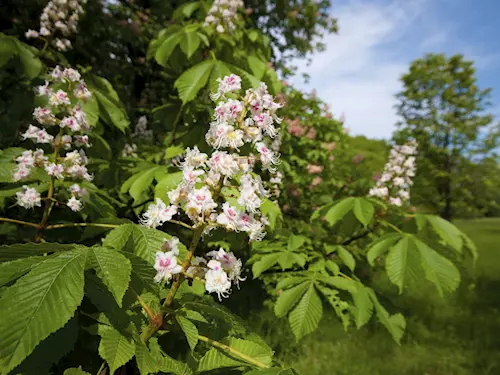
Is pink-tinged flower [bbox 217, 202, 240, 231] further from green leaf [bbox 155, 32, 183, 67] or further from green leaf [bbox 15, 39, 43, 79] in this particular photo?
green leaf [bbox 15, 39, 43, 79]

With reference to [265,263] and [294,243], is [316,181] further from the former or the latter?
[265,263]

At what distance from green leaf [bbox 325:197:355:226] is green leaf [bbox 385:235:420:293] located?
42 cm

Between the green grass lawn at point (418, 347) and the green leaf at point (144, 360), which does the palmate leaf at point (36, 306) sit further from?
the green grass lawn at point (418, 347)

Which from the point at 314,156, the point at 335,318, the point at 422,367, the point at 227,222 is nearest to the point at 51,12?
the point at 227,222

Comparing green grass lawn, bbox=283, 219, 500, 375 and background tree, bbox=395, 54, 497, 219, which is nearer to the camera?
green grass lawn, bbox=283, 219, 500, 375

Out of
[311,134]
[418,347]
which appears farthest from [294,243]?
[418,347]

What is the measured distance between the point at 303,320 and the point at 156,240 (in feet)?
3.85

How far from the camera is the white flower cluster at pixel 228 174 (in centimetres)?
108

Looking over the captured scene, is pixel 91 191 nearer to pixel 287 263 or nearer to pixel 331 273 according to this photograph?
pixel 287 263

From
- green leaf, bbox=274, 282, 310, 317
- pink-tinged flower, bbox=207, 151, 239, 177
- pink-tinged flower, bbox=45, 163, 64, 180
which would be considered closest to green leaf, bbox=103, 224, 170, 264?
pink-tinged flower, bbox=207, 151, 239, 177

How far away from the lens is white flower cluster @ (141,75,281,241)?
1.08 metres

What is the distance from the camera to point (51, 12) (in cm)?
296

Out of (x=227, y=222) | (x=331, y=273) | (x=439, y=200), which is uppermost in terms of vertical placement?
(x=439, y=200)

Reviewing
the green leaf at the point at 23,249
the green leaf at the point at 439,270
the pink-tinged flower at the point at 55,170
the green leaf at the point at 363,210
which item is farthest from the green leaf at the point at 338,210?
the green leaf at the point at 23,249
